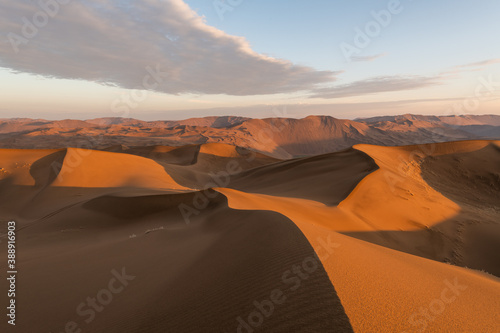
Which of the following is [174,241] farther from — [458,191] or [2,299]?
[458,191]

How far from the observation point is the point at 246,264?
11.8ft

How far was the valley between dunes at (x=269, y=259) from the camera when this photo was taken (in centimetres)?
263

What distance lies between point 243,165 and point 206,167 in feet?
22.9
